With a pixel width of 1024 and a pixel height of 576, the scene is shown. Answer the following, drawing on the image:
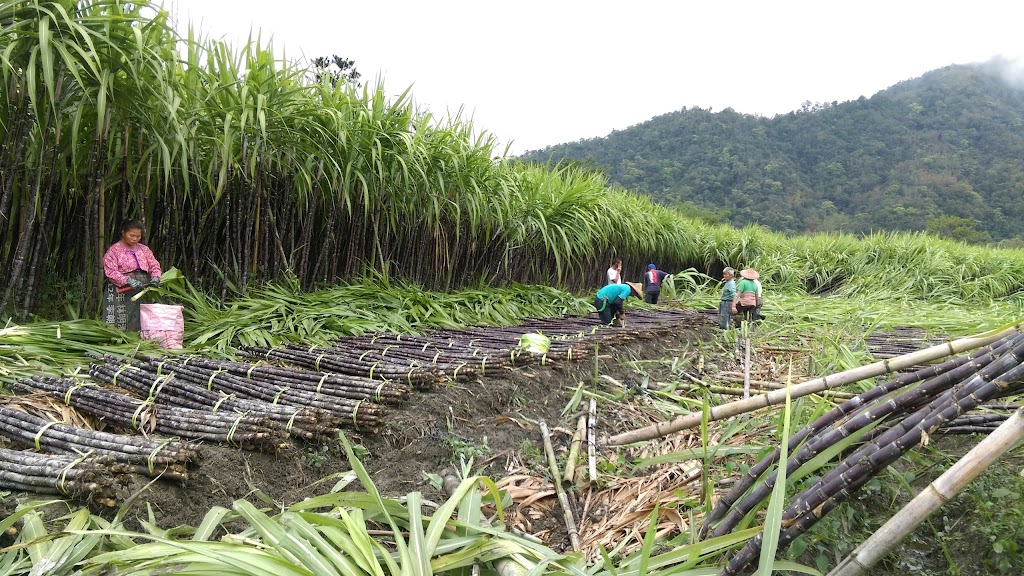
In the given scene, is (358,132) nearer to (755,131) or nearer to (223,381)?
(223,381)

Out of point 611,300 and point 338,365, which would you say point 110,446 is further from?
point 611,300

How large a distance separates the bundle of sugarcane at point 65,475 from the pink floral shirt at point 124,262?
195 centimetres

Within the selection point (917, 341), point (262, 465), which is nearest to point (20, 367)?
point (262, 465)

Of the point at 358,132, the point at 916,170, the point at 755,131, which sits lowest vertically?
the point at 358,132

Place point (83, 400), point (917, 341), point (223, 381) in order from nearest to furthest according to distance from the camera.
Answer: point (83, 400), point (223, 381), point (917, 341)

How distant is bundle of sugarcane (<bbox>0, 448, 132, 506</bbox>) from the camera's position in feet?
4.43

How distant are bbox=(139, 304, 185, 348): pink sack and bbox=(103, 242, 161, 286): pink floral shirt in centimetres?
23

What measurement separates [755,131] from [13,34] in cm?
3715

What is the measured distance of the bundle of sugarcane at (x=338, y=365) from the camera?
249 cm

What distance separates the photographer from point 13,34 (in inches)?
107

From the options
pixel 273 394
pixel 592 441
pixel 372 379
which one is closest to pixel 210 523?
pixel 273 394

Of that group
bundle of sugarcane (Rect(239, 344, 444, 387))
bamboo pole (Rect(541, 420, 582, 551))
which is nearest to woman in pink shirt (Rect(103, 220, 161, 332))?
bundle of sugarcane (Rect(239, 344, 444, 387))

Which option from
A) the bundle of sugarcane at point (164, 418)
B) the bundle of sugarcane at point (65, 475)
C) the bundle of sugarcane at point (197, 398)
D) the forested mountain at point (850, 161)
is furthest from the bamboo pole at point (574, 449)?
the forested mountain at point (850, 161)

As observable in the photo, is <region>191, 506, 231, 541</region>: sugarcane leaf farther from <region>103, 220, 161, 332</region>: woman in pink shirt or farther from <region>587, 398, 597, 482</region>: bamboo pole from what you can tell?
<region>103, 220, 161, 332</region>: woman in pink shirt
